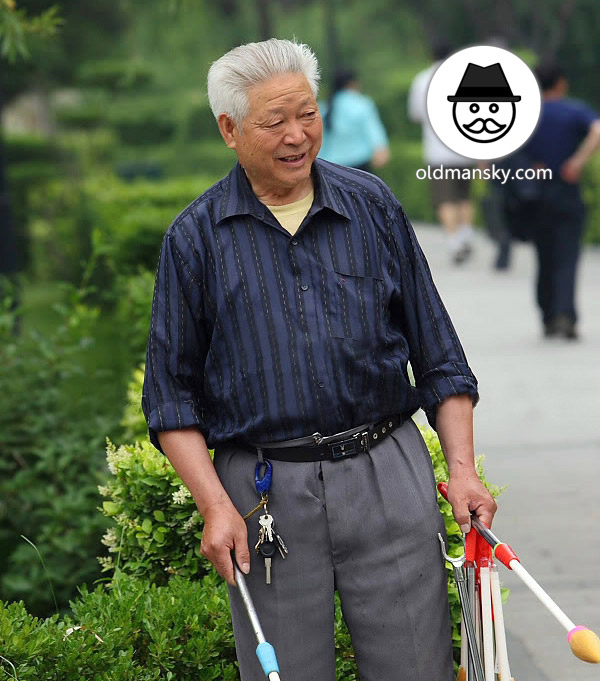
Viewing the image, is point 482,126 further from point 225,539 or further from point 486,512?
point 225,539

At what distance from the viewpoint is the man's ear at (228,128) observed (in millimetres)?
2569

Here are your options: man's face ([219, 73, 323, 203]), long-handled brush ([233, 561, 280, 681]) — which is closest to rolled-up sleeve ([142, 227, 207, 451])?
man's face ([219, 73, 323, 203])

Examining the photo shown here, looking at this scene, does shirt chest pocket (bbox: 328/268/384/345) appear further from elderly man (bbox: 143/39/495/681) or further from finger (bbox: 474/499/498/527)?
finger (bbox: 474/499/498/527)

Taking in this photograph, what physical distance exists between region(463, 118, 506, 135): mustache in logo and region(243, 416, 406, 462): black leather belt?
1.62m

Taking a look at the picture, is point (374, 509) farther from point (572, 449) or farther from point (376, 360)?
point (572, 449)

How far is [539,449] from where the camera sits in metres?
6.86

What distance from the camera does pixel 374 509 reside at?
259 cm

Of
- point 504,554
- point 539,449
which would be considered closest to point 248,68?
point 504,554

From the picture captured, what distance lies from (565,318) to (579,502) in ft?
13.0

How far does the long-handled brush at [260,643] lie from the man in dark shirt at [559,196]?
645 cm

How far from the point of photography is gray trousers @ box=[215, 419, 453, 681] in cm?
257

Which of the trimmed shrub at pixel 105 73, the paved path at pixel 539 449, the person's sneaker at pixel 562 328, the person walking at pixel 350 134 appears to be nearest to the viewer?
the paved path at pixel 539 449

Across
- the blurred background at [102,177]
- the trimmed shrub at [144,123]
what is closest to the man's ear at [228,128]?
the blurred background at [102,177]

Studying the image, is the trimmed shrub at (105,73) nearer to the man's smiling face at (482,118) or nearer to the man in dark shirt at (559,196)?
the man in dark shirt at (559,196)
